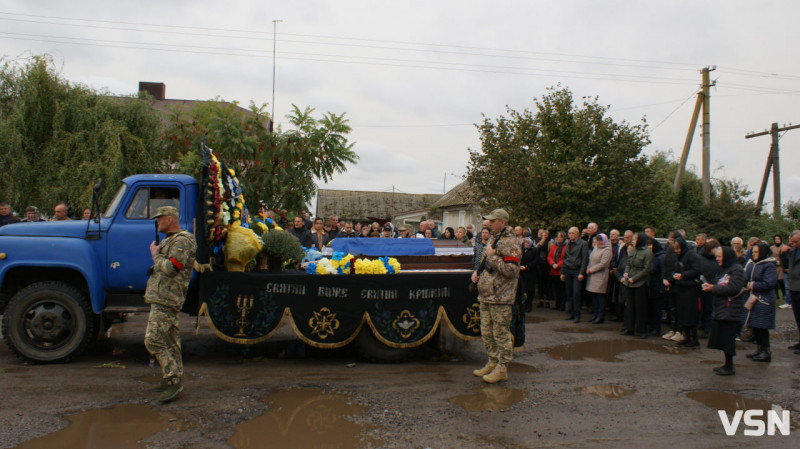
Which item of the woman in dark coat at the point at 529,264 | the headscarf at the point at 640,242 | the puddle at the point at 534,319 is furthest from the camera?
the woman in dark coat at the point at 529,264

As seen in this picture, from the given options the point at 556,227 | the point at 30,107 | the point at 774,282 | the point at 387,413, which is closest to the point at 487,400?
the point at 387,413

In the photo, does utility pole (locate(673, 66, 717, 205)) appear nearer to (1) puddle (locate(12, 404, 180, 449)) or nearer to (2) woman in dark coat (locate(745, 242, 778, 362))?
(2) woman in dark coat (locate(745, 242, 778, 362))

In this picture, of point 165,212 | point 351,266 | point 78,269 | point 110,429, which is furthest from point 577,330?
point 78,269

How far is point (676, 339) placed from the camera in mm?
8914

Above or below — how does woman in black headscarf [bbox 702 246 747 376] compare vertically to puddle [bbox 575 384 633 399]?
above

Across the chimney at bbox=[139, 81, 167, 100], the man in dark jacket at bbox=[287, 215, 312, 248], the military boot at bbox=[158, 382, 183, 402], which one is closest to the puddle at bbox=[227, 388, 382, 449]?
the military boot at bbox=[158, 382, 183, 402]

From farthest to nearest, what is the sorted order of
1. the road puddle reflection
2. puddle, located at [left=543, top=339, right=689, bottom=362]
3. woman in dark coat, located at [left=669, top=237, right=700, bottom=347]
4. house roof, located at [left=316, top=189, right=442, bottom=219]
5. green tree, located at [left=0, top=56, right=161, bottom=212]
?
1. house roof, located at [left=316, top=189, right=442, bottom=219]
2. green tree, located at [left=0, top=56, right=161, bottom=212]
3. the road puddle reflection
4. woman in dark coat, located at [left=669, top=237, right=700, bottom=347]
5. puddle, located at [left=543, top=339, right=689, bottom=362]

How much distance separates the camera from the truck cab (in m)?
6.38

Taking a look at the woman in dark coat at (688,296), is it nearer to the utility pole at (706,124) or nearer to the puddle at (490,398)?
the puddle at (490,398)

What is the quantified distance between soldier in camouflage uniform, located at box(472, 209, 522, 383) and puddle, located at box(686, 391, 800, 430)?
2038mm

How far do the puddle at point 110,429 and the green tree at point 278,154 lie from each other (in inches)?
371

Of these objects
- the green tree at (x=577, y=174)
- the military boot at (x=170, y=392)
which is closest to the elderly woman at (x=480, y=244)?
the military boot at (x=170, y=392)

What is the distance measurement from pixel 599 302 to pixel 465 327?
4781mm

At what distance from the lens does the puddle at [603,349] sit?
7.63 m
